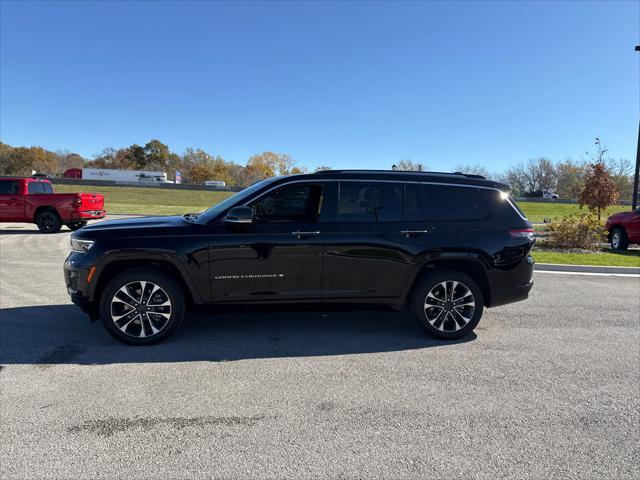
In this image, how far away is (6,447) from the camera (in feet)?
8.62

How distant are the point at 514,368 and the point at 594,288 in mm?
4568

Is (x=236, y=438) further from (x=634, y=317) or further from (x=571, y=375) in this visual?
(x=634, y=317)

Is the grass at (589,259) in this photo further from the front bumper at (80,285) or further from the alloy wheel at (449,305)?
the front bumper at (80,285)

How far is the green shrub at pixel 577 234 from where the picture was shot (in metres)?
12.1

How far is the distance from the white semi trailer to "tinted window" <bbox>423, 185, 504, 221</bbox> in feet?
238

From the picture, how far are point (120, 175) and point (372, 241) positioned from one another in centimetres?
7824

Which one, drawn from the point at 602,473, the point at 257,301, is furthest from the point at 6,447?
the point at 602,473

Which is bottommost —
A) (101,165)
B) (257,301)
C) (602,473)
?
(602,473)

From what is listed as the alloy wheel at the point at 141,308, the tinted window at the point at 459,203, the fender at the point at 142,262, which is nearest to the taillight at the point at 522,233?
the tinted window at the point at 459,203

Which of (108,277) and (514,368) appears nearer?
(514,368)

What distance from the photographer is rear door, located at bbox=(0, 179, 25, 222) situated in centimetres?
1432

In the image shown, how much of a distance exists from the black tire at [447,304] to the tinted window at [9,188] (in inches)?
606

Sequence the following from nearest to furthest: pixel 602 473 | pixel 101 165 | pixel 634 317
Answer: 1. pixel 602 473
2. pixel 634 317
3. pixel 101 165

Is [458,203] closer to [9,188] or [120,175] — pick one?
[9,188]
